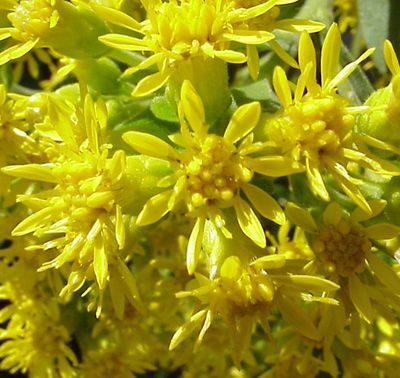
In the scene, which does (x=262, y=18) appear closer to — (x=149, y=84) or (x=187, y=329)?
(x=149, y=84)

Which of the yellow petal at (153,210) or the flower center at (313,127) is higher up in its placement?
the flower center at (313,127)

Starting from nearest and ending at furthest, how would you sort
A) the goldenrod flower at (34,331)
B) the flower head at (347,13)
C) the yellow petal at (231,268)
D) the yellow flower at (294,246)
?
the yellow petal at (231,268), the yellow flower at (294,246), the goldenrod flower at (34,331), the flower head at (347,13)

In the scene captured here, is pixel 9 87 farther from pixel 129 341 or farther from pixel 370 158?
pixel 370 158

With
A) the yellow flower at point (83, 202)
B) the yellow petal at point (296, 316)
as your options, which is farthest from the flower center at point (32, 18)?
the yellow petal at point (296, 316)

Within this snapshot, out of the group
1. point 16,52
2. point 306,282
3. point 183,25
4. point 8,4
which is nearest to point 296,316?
point 306,282

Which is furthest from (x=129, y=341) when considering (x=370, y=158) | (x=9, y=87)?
(x=370, y=158)

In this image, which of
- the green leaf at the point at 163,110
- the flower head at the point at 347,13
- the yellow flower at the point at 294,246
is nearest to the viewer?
the green leaf at the point at 163,110

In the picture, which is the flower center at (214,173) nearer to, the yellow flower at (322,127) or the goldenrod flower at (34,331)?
the yellow flower at (322,127)

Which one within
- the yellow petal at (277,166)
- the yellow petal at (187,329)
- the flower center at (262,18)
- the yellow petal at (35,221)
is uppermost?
the flower center at (262,18)
